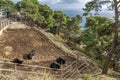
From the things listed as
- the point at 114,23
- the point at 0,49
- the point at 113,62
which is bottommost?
the point at 113,62

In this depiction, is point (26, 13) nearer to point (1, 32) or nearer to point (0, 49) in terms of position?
point (1, 32)

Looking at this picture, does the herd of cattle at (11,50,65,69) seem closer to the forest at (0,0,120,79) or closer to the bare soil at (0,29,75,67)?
the bare soil at (0,29,75,67)

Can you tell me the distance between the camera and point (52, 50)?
26.4 meters

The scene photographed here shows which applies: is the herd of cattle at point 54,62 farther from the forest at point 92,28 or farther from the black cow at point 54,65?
the forest at point 92,28

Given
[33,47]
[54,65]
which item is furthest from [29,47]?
[54,65]

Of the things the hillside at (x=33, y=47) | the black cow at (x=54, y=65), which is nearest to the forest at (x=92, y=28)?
the hillside at (x=33, y=47)

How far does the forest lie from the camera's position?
897 inches

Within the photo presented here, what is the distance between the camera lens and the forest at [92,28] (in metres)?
22.8

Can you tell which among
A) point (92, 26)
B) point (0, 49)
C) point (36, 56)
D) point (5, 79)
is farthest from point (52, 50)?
point (92, 26)

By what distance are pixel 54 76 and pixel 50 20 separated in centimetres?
3670

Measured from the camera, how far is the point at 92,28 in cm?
3612

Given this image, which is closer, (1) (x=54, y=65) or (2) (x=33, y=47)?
(1) (x=54, y=65)

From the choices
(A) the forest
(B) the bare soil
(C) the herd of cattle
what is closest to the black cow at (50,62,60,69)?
(C) the herd of cattle

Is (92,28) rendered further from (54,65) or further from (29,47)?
(54,65)
